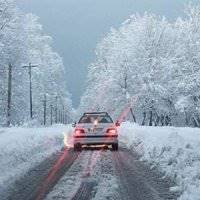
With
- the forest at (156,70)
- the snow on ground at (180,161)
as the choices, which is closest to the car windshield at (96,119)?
the snow on ground at (180,161)

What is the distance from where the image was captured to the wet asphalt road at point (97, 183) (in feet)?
35.0

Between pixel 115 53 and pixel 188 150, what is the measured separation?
54.8 meters

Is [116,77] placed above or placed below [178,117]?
above

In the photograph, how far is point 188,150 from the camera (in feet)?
52.5

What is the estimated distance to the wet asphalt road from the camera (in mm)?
10664

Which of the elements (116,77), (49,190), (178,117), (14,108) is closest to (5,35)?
(14,108)

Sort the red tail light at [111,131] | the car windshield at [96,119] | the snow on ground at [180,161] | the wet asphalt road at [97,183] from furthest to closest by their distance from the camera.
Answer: the car windshield at [96,119] → the red tail light at [111,131] → the snow on ground at [180,161] → the wet asphalt road at [97,183]

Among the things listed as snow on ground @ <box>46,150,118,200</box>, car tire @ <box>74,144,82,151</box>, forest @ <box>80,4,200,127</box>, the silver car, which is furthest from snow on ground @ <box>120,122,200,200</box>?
forest @ <box>80,4,200,127</box>

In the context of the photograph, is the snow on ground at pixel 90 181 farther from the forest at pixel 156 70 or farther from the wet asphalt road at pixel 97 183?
the forest at pixel 156 70

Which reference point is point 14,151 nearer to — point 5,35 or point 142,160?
point 142,160

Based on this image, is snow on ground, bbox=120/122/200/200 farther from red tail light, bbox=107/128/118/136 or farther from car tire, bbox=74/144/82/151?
car tire, bbox=74/144/82/151

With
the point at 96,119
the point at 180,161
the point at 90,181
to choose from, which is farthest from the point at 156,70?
the point at 90,181

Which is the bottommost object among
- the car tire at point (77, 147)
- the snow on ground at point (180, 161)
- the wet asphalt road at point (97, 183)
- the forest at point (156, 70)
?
the car tire at point (77, 147)

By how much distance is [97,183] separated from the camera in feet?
40.5
